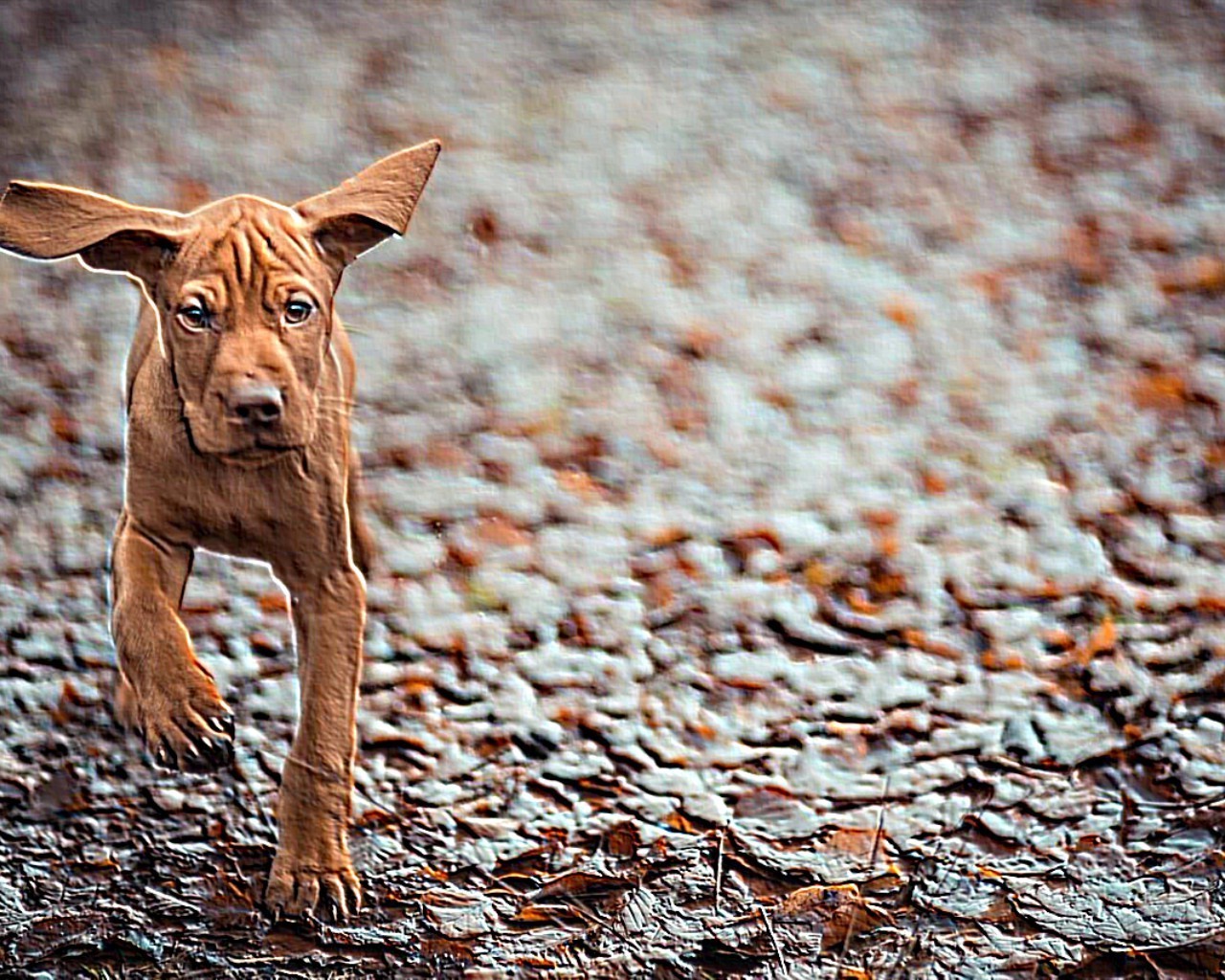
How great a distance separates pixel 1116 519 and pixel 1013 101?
1.59 ft

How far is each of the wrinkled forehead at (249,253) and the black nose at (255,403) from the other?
0.07m

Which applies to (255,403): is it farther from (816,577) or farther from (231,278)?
(816,577)

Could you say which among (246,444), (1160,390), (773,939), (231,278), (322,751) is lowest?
(773,939)

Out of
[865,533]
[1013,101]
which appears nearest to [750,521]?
[865,533]

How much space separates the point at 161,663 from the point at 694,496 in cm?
57

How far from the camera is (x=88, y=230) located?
1.24 meters

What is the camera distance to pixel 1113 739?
159cm

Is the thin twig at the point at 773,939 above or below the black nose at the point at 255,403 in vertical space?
below

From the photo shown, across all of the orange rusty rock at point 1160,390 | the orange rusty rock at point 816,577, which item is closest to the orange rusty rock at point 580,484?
the orange rusty rock at point 816,577

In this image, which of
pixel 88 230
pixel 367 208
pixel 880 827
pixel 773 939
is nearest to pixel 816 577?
pixel 880 827

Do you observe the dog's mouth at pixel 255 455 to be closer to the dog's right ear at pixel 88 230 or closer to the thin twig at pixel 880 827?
the dog's right ear at pixel 88 230

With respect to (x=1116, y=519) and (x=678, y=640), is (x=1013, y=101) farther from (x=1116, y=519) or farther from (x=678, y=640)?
(x=678, y=640)

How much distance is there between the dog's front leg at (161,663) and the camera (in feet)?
4.19

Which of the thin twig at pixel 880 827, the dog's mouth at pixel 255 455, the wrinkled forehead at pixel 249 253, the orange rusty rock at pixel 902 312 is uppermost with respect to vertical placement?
the wrinkled forehead at pixel 249 253
